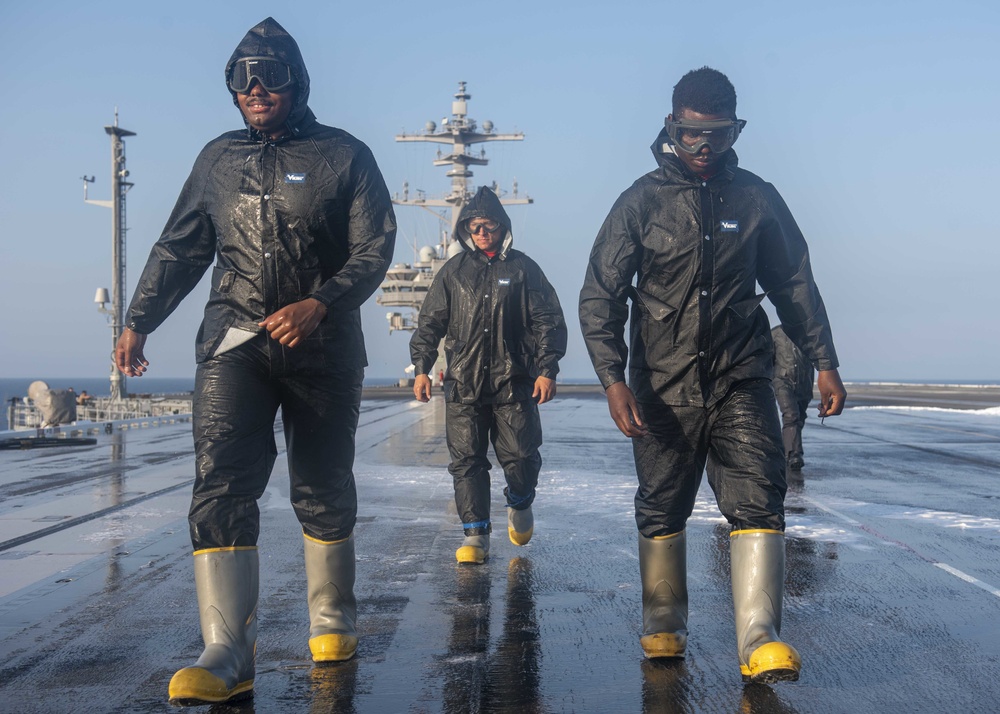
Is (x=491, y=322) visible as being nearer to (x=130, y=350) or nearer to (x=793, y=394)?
(x=130, y=350)

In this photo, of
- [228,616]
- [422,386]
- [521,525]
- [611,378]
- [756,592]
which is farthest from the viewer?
[422,386]

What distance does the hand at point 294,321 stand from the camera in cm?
395

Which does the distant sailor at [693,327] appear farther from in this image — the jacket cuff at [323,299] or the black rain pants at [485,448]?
the black rain pants at [485,448]

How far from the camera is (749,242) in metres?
4.42

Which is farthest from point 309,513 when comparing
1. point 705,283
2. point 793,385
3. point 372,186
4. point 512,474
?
point 793,385

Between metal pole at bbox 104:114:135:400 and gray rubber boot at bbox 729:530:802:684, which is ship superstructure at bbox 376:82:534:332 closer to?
metal pole at bbox 104:114:135:400

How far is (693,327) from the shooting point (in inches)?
172

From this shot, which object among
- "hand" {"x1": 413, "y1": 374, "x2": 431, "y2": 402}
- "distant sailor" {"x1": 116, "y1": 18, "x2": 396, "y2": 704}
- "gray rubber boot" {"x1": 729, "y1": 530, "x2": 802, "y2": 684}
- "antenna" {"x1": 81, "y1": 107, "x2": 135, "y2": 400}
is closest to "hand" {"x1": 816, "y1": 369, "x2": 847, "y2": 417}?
"gray rubber boot" {"x1": 729, "y1": 530, "x2": 802, "y2": 684}

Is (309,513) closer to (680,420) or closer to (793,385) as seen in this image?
(680,420)

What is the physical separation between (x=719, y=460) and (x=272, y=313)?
178 centimetres

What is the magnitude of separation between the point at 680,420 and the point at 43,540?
4796 millimetres

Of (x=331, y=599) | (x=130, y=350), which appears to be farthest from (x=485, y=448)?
(x=130, y=350)

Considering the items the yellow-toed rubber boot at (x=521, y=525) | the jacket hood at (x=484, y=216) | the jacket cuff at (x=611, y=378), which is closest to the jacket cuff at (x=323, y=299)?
the jacket cuff at (x=611, y=378)

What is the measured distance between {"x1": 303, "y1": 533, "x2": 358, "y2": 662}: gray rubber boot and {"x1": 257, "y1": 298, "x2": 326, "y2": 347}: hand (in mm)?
903
